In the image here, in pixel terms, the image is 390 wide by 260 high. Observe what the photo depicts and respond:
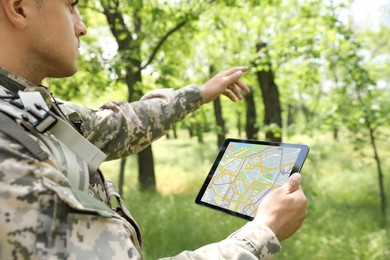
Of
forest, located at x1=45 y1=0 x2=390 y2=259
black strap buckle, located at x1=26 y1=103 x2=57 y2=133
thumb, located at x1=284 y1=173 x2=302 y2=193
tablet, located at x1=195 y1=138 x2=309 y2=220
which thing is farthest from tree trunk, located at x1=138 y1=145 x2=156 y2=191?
black strap buckle, located at x1=26 y1=103 x2=57 y2=133

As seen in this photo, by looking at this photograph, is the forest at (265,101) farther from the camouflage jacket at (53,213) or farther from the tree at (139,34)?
the camouflage jacket at (53,213)

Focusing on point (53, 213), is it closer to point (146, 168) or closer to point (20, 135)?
point (20, 135)

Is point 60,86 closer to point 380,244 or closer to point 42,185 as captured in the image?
point 380,244

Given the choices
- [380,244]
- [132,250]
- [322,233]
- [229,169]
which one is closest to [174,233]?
[322,233]

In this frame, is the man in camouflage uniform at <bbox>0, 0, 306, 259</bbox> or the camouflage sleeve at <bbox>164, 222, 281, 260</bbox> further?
the camouflage sleeve at <bbox>164, 222, 281, 260</bbox>

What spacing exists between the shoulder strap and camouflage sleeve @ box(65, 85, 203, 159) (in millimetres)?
925

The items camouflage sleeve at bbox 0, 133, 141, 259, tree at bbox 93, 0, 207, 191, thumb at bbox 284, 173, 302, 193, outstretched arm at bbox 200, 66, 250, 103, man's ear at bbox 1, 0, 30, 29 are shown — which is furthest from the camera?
tree at bbox 93, 0, 207, 191

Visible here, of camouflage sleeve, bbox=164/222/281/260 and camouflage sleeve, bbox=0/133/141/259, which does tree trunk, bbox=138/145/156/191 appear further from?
camouflage sleeve, bbox=0/133/141/259

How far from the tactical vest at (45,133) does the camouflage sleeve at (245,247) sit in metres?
0.39

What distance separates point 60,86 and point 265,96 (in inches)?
185

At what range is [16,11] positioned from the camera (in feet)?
3.76

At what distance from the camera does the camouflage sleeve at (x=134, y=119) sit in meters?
1.96

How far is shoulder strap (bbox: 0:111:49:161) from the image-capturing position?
94 cm

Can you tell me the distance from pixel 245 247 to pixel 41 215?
63 centimetres
